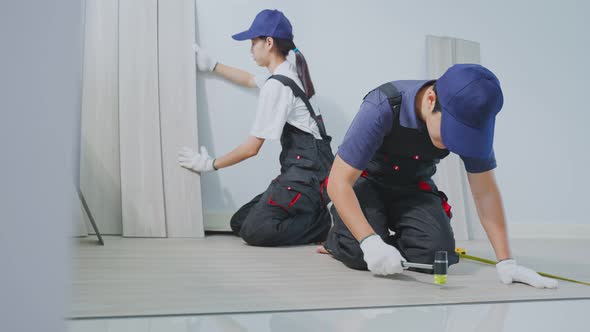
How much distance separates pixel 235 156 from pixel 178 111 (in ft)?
1.56

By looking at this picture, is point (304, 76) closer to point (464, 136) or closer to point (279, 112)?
point (279, 112)

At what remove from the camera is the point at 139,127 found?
3299mm

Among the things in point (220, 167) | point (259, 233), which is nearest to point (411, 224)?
point (259, 233)

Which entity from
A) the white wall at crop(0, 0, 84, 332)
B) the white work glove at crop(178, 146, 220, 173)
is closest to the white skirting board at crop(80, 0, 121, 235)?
the white work glove at crop(178, 146, 220, 173)

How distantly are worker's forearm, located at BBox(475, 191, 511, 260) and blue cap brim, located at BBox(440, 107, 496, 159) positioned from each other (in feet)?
1.49

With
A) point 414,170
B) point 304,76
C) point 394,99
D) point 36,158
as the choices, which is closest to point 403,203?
point 414,170

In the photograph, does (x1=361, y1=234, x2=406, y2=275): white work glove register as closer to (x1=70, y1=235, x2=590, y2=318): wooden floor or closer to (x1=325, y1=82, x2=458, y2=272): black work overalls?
(x1=70, y1=235, x2=590, y2=318): wooden floor

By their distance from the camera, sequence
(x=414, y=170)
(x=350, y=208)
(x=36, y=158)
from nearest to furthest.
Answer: (x=36, y=158), (x=350, y=208), (x=414, y=170)

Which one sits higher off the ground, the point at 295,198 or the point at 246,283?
the point at 295,198

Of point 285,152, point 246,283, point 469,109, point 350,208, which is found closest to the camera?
point 469,109

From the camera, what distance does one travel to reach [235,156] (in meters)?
3.26

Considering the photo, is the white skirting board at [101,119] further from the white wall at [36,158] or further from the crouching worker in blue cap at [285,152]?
the white wall at [36,158]

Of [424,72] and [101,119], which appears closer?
[101,119]

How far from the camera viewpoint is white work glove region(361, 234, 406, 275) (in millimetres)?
1961
